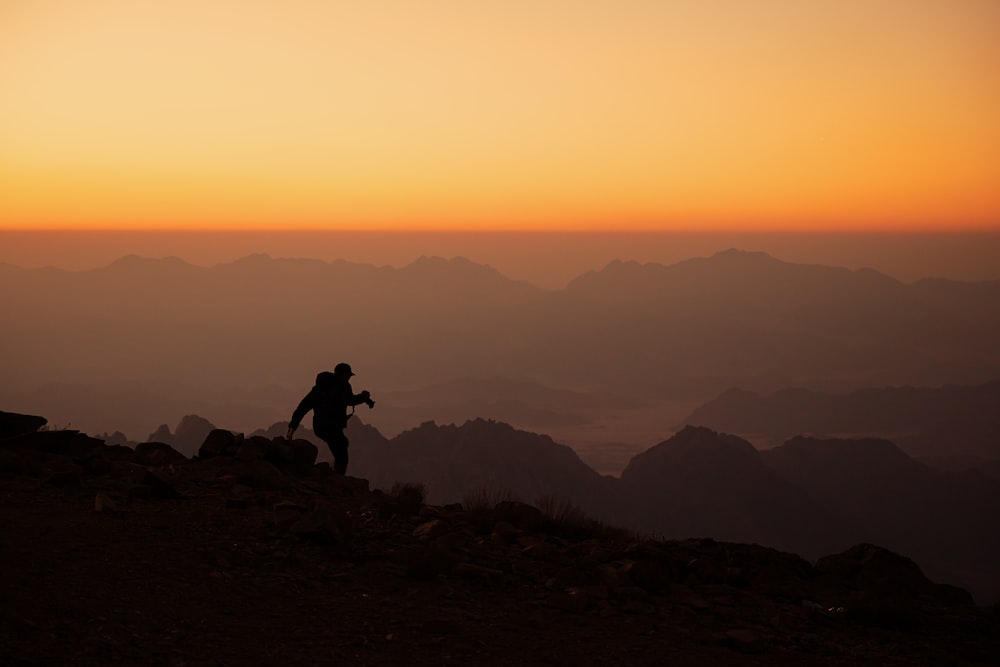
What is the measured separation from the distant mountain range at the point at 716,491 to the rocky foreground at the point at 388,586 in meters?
142

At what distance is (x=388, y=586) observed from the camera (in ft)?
34.6

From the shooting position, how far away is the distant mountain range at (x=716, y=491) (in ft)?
542

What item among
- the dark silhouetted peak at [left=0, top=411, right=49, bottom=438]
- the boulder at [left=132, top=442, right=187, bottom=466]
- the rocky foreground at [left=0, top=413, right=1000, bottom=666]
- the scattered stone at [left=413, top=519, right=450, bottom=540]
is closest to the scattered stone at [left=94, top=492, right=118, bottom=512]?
the rocky foreground at [left=0, top=413, right=1000, bottom=666]

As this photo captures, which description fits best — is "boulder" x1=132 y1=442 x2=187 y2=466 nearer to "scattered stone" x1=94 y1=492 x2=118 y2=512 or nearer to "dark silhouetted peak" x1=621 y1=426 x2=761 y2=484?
"scattered stone" x1=94 y1=492 x2=118 y2=512

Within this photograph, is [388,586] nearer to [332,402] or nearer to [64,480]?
[64,480]

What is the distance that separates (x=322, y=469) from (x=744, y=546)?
6.69m

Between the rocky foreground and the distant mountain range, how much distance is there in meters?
142

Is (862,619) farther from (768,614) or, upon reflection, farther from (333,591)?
(333,591)

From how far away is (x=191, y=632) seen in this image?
8.78 m

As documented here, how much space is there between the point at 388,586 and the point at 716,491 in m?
175

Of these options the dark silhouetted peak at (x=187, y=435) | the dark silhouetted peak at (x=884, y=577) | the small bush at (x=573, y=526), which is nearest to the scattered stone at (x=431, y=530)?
the small bush at (x=573, y=526)

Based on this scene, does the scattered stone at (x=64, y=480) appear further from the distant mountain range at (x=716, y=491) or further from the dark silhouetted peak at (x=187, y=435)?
the dark silhouetted peak at (x=187, y=435)

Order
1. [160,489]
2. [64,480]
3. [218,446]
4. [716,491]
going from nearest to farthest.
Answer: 1. [160,489]
2. [64,480]
3. [218,446]
4. [716,491]

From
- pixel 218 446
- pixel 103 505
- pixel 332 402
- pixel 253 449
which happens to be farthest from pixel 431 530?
pixel 218 446
